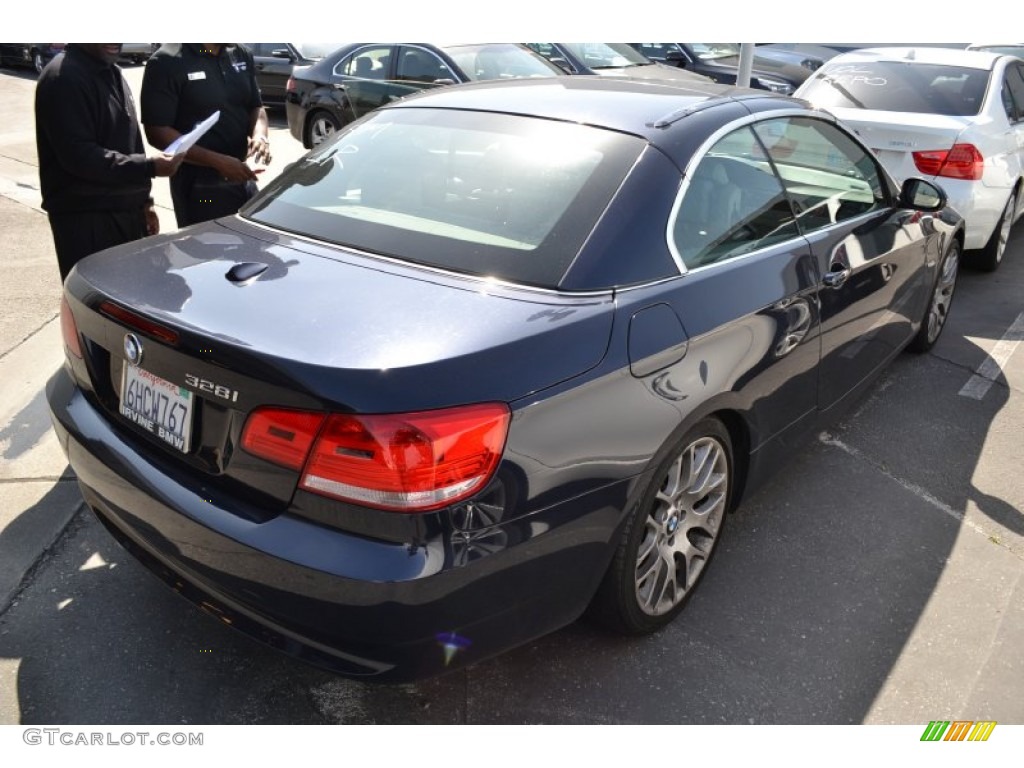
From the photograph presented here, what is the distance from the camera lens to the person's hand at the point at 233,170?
4145 millimetres

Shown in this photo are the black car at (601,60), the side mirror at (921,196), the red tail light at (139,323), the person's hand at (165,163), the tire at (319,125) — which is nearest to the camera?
the red tail light at (139,323)

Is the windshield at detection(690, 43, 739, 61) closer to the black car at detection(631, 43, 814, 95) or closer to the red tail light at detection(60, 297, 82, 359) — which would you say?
the black car at detection(631, 43, 814, 95)

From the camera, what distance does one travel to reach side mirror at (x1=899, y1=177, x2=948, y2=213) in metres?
4.03

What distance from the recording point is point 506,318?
2152 mm

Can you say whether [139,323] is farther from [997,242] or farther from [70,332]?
[997,242]

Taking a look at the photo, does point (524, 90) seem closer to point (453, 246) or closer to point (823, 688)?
point (453, 246)

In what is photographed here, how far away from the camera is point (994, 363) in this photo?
16.3ft

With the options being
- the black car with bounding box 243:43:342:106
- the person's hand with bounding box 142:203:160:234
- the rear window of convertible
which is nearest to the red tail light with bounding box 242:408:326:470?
the rear window of convertible

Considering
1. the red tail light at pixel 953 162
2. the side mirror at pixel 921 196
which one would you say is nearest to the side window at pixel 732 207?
the side mirror at pixel 921 196

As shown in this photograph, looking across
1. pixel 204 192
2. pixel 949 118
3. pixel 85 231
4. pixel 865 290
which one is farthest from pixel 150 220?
pixel 949 118

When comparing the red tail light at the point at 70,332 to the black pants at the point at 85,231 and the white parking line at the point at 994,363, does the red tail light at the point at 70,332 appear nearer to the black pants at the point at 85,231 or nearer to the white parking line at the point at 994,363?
the black pants at the point at 85,231

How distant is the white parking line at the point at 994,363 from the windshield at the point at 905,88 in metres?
1.60

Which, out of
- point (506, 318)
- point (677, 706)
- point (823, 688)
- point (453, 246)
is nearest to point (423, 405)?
point (506, 318)

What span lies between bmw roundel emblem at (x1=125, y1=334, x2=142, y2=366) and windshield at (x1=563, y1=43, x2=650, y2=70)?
9066mm
